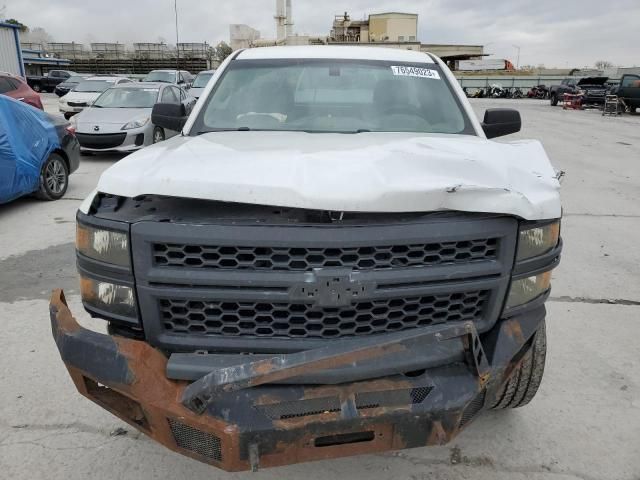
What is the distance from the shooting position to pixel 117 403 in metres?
2.02

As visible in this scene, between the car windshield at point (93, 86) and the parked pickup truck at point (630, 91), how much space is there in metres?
22.5

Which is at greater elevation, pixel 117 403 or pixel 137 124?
pixel 137 124

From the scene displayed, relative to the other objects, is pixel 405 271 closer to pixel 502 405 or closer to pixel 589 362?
pixel 502 405

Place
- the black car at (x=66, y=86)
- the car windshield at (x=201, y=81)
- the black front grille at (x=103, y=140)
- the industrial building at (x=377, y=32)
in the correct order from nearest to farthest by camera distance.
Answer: the black front grille at (x=103, y=140) → the car windshield at (x=201, y=81) → the black car at (x=66, y=86) → the industrial building at (x=377, y=32)

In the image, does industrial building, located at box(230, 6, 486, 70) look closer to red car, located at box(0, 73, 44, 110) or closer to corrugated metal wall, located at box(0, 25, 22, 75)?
corrugated metal wall, located at box(0, 25, 22, 75)

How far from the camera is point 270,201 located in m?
1.84

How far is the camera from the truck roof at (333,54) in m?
3.79

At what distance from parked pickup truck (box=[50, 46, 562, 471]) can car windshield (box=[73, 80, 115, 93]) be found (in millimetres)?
18068

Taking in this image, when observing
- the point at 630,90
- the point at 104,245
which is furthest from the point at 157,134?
the point at 630,90

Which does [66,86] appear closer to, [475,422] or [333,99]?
[333,99]

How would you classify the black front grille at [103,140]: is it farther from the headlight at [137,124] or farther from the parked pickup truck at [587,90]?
the parked pickup truck at [587,90]

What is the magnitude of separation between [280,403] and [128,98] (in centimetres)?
1127

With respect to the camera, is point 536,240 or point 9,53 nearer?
point 536,240

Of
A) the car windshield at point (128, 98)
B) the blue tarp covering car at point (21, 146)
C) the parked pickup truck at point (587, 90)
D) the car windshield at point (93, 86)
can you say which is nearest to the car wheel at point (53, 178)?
the blue tarp covering car at point (21, 146)
